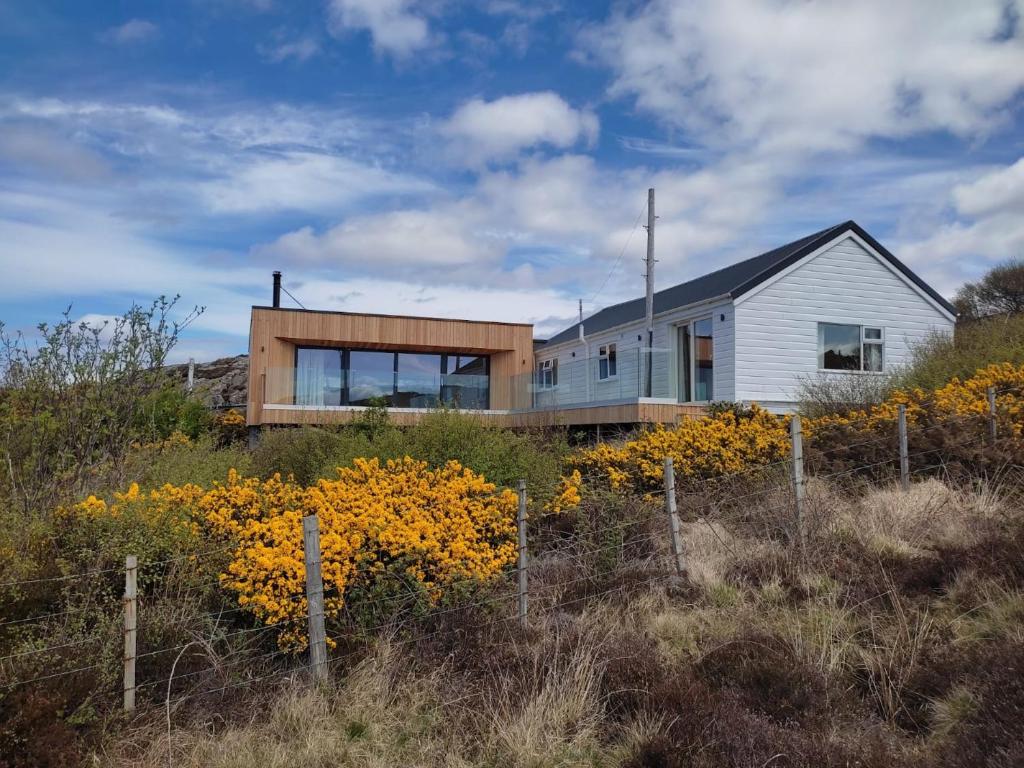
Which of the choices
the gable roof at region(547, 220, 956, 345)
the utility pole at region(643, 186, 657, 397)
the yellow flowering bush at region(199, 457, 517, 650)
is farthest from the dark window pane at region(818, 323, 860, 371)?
the yellow flowering bush at region(199, 457, 517, 650)

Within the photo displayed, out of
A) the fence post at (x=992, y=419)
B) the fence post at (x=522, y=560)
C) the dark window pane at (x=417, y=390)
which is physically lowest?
the fence post at (x=522, y=560)

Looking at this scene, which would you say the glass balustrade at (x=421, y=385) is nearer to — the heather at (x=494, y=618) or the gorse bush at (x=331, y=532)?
the heather at (x=494, y=618)

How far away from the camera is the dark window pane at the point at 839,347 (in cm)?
1723

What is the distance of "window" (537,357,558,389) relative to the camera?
23534mm

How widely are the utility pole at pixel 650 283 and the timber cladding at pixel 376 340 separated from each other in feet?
13.3

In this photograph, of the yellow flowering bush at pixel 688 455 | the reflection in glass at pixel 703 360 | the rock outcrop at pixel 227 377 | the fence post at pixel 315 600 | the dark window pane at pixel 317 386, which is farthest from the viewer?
the rock outcrop at pixel 227 377

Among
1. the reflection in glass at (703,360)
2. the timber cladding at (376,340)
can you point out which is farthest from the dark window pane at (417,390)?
the reflection in glass at (703,360)

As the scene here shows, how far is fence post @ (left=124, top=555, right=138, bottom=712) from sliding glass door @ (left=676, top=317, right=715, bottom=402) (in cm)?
1369

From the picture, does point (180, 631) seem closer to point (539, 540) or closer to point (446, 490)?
point (446, 490)

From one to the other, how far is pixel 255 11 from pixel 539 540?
6.46 m

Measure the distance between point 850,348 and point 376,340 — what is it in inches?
453

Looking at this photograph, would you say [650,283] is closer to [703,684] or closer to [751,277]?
[751,277]

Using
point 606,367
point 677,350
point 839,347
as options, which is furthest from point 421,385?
point 839,347

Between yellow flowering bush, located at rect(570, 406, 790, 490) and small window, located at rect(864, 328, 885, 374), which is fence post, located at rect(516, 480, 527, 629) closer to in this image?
yellow flowering bush, located at rect(570, 406, 790, 490)
